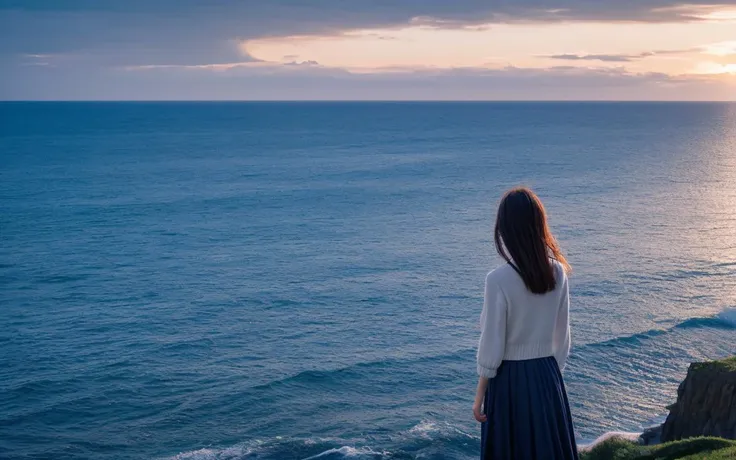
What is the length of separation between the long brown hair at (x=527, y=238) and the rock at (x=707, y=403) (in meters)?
14.0

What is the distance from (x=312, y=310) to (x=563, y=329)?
3902 centimetres

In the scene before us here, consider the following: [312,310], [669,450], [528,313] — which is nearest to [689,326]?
[312,310]

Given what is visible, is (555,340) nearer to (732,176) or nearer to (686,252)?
(686,252)

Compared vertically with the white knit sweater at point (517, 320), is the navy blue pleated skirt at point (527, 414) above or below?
below

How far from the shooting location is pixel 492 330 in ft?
19.6

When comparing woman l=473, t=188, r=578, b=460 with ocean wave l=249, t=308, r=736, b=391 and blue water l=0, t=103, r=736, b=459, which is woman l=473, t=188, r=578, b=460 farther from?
ocean wave l=249, t=308, r=736, b=391

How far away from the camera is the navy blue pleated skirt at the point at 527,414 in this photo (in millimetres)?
6258

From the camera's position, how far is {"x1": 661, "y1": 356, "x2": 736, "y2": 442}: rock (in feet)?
58.0

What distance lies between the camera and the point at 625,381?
109 ft

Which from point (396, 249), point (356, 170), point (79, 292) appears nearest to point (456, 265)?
point (396, 249)

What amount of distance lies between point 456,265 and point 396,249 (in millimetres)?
7307

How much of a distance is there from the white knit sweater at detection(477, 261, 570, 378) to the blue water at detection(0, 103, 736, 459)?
69.9 feet

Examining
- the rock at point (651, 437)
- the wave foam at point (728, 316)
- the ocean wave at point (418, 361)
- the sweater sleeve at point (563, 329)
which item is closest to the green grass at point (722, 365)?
the rock at point (651, 437)

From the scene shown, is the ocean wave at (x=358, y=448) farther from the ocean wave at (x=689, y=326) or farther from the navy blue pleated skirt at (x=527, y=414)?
the navy blue pleated skirt at (x=527, y=414)
